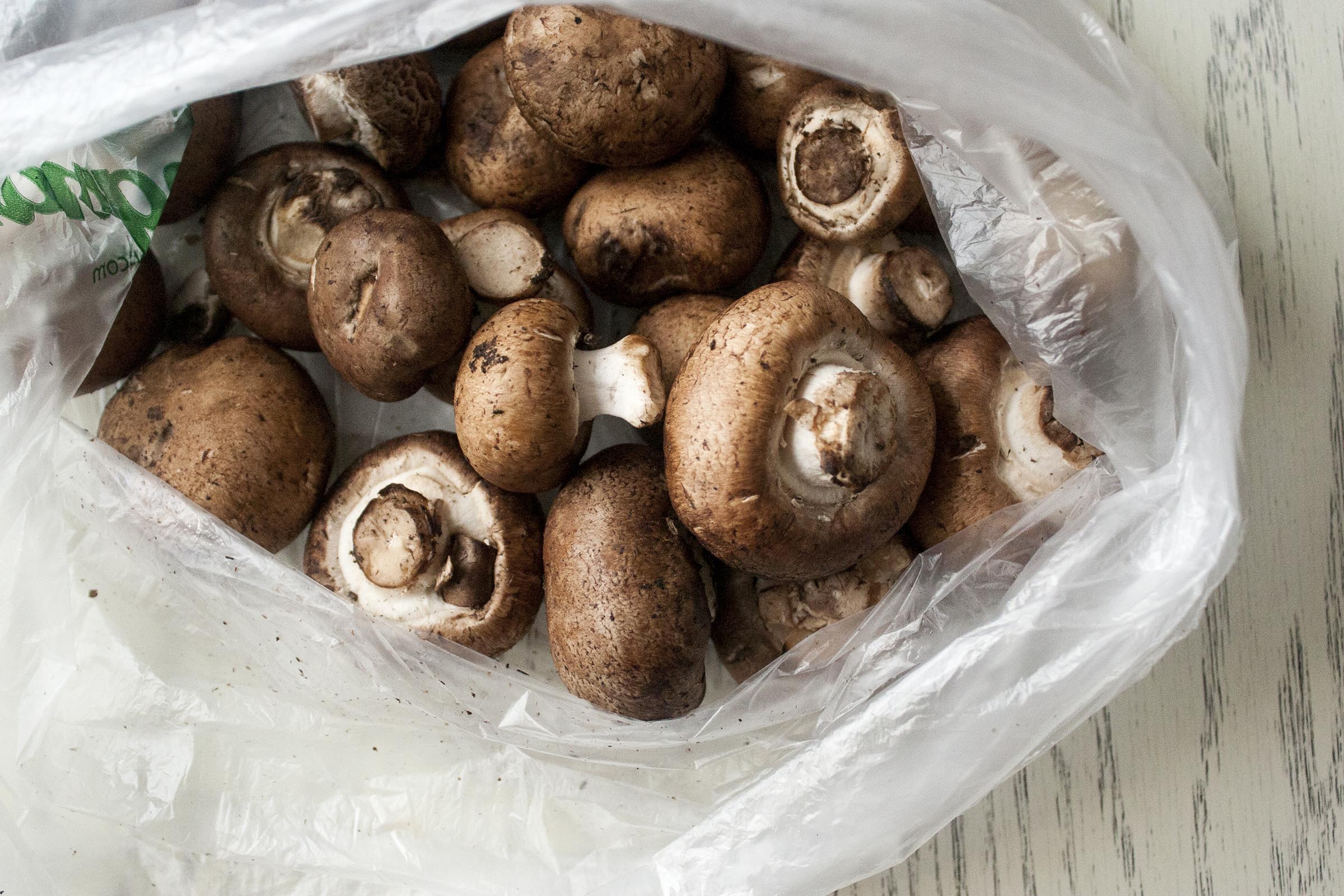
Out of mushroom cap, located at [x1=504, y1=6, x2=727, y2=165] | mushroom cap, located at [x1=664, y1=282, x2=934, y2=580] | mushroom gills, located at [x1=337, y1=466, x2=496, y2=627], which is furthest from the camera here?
mushroom gills, located at [x1=337, y1=466, x2=496, y2=627]

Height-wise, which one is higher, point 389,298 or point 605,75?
point 605,75

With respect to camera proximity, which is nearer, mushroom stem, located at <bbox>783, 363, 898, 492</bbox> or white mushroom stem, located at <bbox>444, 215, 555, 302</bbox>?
mushroom stem, located at <bbox>783, 363, 898, 492</bbox>

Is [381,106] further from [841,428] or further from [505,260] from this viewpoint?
[841,428]

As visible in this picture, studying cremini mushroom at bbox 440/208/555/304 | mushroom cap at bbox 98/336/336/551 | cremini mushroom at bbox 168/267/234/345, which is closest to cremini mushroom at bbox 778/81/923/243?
cremini mushroom at bbox 440/208/555/304

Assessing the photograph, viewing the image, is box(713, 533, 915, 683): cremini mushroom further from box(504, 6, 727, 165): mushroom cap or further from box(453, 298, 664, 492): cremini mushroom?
box(504, 6, 727, 165): mushroom cap

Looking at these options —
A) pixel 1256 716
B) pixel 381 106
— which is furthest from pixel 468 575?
pixel 1256 716

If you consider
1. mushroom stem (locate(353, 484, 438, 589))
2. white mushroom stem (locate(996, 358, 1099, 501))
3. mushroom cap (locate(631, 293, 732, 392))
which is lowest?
white mushroom stem (locate(996, 358, 1099, 501))
